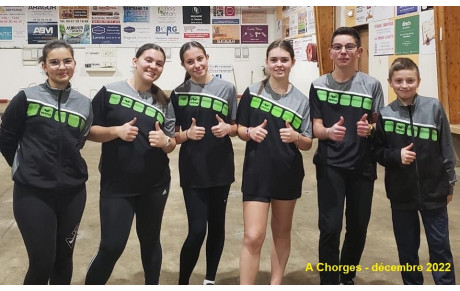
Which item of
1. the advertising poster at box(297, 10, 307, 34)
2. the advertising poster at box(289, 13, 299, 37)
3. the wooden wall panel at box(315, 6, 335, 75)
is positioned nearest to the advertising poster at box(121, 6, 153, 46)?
the advertising poster at box(289, 13, 299, 37)

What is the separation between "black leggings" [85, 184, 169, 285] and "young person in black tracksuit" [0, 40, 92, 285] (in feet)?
0.52

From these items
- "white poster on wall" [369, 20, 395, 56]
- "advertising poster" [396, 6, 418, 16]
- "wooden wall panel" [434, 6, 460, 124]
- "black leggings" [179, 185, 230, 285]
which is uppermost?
"advertising poster" [396, 6, 418, 16]

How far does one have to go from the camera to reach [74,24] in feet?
37.2

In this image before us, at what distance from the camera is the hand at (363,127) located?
2242 mm

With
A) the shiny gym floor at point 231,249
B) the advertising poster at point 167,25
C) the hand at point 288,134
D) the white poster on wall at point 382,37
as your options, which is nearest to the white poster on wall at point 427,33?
the white poster on wall at point 382,37

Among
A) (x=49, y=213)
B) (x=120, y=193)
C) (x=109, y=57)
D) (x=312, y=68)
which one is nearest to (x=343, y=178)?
(x=120, y=193)

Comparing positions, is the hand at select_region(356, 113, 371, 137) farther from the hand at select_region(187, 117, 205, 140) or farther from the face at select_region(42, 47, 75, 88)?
the face at select_region(42, 47, 75, 88)

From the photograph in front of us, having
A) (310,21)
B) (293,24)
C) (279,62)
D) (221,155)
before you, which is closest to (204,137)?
(221,155)

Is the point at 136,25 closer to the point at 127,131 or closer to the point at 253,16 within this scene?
the point at 253,16

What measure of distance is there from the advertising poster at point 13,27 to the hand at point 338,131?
1080 centimetres

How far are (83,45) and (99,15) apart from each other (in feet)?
2.68

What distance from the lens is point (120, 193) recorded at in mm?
2172

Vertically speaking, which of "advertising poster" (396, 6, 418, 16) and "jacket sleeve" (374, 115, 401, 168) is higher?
"advertising poster" (396, 6, 418, 16)

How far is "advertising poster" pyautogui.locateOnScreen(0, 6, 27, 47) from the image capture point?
36.9 ft
